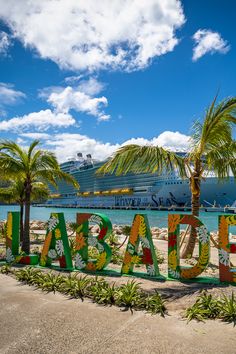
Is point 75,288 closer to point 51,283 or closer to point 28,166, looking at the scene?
point 51,283

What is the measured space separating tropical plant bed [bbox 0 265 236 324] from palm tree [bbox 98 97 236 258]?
9.15ft

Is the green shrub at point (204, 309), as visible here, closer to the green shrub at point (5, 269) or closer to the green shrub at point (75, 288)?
the green shrub at point (75, 288)

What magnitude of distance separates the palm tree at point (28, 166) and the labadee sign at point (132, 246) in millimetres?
2176

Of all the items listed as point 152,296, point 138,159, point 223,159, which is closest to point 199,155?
point 223,159

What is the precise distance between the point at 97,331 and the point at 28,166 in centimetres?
748

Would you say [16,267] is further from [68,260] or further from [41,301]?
[41,301]

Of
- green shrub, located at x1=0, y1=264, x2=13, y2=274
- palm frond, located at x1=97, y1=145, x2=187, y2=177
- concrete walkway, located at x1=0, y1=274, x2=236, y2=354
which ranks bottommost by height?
concrete walkway, located at x1=0, y1=274, x2=236, y2=354

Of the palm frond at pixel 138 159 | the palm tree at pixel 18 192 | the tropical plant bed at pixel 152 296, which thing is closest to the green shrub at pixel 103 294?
the tropical plant bed at pixel 152 296

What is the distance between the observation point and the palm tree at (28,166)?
10277 millimetres

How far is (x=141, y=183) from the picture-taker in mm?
67000

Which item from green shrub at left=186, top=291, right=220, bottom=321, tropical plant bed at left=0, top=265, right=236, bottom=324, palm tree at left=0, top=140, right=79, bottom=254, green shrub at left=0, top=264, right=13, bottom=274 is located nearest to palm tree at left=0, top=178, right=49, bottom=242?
palm tree at left=0, top=140, right=79, bottom=254

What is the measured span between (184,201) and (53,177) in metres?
53.3

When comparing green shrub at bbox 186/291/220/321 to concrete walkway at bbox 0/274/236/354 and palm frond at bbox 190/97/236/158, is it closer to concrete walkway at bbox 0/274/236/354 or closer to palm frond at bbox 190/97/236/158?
concrete walkway at bbox 0/274/236/354

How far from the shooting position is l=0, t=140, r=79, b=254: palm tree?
10.3 m
